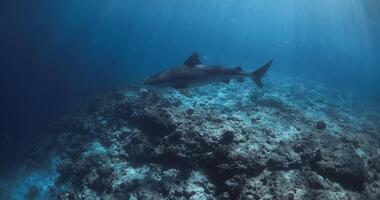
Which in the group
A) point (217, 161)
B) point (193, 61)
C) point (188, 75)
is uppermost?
point (193, 61)

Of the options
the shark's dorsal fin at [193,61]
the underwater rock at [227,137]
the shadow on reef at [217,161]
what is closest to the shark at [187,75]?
the shark's dorsal fin at [193,61]

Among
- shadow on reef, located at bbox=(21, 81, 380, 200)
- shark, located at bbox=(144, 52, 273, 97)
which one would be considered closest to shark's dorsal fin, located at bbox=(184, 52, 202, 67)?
shark, located at bbox=(144, 52, 273, 97)

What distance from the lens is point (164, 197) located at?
7.88 meters

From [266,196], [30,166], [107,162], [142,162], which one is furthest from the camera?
[30,166]

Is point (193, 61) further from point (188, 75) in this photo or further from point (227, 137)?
point (227, 137)

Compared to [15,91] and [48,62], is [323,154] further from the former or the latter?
[48,62]

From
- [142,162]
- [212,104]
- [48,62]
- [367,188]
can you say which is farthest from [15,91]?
[367,188]

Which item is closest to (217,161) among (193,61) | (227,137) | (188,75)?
(227,137)

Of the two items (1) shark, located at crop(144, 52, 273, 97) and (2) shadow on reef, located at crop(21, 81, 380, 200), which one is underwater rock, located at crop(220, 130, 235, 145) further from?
(1) shark, located at crop(144, 52, 273, 97)

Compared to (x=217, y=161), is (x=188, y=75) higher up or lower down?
higher up

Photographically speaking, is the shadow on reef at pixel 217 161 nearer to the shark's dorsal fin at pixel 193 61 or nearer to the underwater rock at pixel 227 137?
the underwater rock at pixel 227 137

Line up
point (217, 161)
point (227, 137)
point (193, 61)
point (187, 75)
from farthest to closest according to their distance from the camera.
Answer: point (187, 75)
point (193, 61)
point (227, 137)
point (217, 161)

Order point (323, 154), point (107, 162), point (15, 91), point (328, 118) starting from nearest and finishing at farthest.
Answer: point (323, 154) → point (107, 162) → point (328, 118) → point (15, 91)

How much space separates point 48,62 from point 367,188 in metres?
39.9
